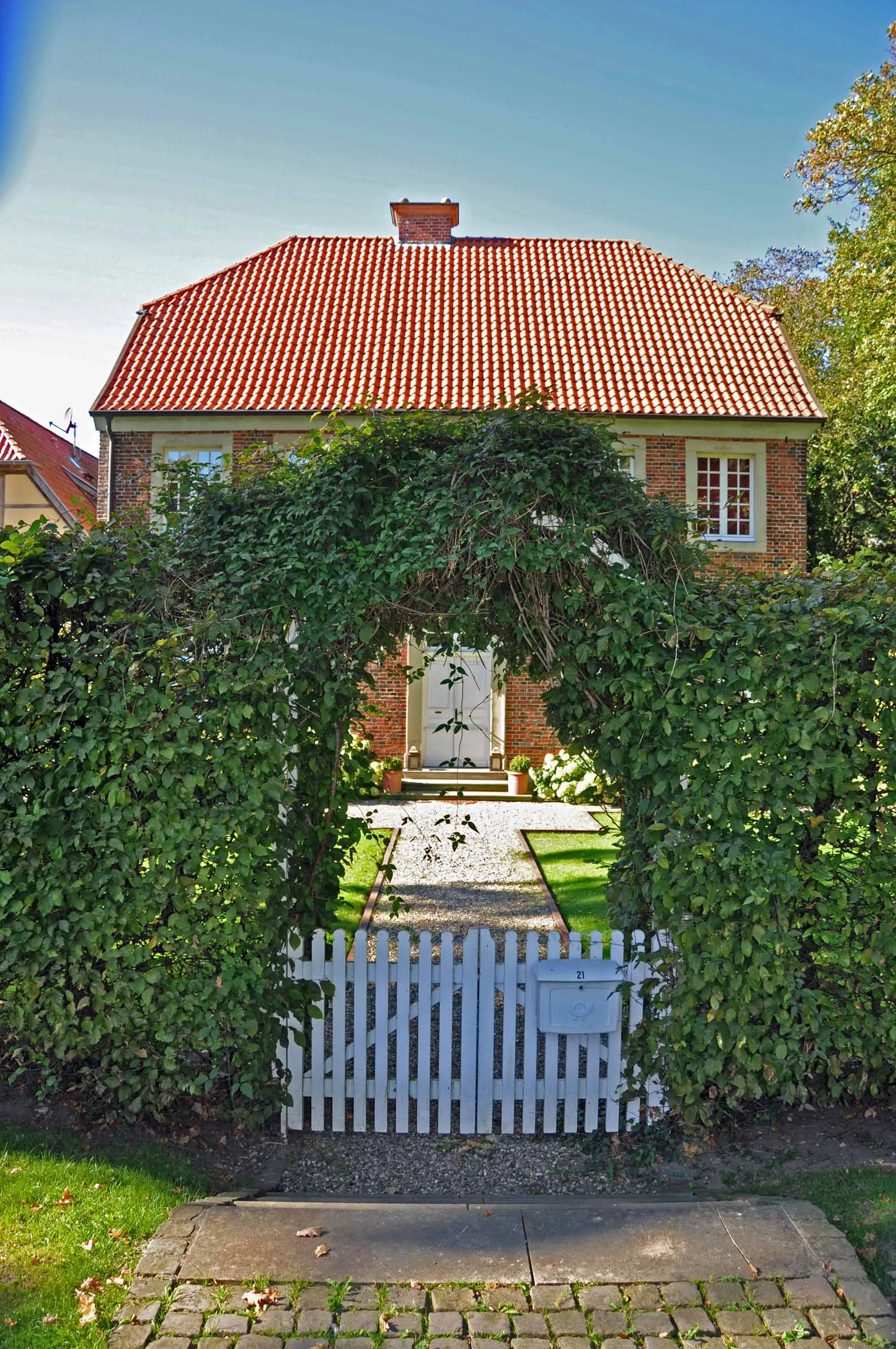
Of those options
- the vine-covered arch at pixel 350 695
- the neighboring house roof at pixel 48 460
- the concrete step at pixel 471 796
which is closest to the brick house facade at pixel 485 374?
the concrete step at pixel 471 796

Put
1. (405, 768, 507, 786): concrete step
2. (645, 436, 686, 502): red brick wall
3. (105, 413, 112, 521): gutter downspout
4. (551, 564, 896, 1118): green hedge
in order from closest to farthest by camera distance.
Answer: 1. (551, 564, 896, 1118): green hedge
2. (105, 413, 112, 521): gutter downspout
3. (405, 768, 507, 786): concrete step
4. (645, 436, 686, 502): red brick wall

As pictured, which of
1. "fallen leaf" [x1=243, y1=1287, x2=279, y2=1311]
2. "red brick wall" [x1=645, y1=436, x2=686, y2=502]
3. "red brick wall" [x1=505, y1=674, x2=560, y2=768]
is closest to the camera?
"fallen leaf" [x1=243, y1=1287, x2=279, y2=1311]

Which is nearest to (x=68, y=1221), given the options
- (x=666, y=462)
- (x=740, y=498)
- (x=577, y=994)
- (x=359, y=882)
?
(x=577, y=994)

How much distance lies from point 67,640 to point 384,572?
1531 millimetres

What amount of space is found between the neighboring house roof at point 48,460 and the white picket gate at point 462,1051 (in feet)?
47.5

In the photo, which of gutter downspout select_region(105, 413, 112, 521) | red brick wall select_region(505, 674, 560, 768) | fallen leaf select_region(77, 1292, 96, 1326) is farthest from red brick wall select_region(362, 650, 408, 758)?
fallen leaf select_region(77, 1292, 96, 1326)

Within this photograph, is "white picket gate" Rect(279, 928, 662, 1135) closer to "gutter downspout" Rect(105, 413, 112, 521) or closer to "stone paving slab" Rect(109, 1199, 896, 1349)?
"stone paving slab" Rect(109, 1199, 896, 1349)

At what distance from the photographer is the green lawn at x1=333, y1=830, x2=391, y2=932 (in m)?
8.52

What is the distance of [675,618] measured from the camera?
456cm

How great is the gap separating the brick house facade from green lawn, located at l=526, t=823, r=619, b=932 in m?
3.40

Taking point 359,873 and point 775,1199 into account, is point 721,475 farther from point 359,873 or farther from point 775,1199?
point 775,1199

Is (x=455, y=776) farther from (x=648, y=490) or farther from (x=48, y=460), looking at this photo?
(x=48, y=460)

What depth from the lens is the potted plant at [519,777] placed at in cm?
1700

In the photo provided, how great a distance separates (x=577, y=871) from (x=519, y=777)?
5743 millimetres
